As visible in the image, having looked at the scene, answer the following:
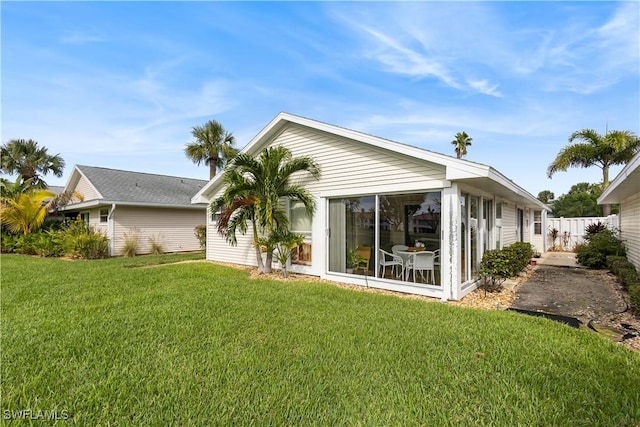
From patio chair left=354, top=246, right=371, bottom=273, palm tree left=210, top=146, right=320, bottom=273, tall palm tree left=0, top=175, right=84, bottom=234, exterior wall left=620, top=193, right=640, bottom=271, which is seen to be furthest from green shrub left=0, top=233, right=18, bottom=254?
exterior wall left=620, top=193, right=640, bottom=271

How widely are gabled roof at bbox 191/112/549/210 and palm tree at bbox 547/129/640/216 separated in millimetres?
12065

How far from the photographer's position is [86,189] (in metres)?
16.6

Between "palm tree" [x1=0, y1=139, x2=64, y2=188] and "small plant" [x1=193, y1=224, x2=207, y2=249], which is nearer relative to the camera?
"small plant" [x1=193, y1=224, x2=207, y2=249]

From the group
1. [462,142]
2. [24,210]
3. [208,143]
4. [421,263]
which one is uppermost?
[462,142]

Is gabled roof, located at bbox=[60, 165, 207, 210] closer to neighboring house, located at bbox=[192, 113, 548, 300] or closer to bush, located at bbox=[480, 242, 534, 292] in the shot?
neighboring house, located at bbox=[192, 113, 548, 300]

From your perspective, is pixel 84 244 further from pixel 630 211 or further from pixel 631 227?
pixel 630 211

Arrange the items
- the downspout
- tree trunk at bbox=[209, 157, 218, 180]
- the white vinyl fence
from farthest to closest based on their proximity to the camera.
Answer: tree trunk at bbox=[209, 157, 218, 180] → the white vinyl fence → the downspout

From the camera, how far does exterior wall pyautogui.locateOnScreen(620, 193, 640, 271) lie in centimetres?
893

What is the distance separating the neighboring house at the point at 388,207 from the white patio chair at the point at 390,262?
36 mm

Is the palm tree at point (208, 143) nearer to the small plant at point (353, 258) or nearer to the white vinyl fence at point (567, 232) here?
the small plant at point (353, 258)

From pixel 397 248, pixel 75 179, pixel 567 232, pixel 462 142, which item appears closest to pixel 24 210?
pixel 75 179

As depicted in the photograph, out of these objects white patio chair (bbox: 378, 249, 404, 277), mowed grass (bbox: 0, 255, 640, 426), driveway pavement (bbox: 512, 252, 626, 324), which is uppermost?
white patio chair (bbox: 378, 249, 404, 277)

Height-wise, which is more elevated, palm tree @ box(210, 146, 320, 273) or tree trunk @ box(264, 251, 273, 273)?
palm tree @ box(210, 146, 320, 273)

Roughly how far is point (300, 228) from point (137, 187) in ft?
40.0
